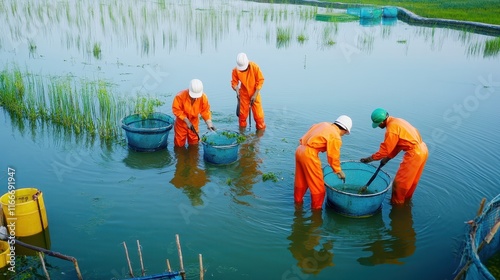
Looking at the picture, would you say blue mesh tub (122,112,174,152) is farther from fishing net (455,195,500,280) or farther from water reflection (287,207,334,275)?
fishing net (455,195,500,280)

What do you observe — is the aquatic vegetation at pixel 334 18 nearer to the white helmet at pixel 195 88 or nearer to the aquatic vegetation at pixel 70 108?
the aquatic vegetation at pixel 70 108

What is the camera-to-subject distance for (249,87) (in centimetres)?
820

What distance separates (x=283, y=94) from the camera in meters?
10.6

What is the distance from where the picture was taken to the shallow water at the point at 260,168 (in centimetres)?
502

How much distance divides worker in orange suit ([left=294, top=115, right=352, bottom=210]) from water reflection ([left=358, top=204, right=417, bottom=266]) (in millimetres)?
945

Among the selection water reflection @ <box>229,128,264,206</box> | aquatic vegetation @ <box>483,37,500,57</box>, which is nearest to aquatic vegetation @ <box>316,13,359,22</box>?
aquatic vegetation @ <box>483,37,500,57</box>

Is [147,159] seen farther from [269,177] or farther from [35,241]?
[35,241]

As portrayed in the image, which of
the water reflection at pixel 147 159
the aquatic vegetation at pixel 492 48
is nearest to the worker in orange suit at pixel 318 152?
the water reflection at pixel 147 159

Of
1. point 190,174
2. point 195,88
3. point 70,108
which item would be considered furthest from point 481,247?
point 70,108

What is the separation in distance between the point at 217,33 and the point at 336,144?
1291 cm

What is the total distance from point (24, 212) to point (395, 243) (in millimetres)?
4470

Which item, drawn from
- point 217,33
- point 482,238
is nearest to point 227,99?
point 482,238

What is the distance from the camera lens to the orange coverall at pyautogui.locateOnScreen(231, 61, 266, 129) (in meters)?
8.11

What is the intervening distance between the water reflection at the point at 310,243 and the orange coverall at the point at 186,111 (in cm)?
243
